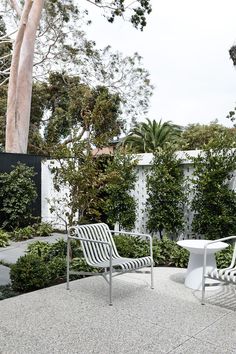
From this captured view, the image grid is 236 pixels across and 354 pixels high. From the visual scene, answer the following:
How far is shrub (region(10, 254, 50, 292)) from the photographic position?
411cm

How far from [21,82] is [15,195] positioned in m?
5.03

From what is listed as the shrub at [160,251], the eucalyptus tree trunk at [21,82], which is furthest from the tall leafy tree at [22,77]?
the shrub at [160,251]

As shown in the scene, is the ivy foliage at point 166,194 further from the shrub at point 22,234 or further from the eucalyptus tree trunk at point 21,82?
the eucalyptus tree trunk at point 21,82

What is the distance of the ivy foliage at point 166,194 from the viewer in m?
5.96

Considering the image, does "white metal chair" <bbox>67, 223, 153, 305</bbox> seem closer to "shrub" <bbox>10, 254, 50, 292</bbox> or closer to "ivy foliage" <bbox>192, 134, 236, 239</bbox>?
"shrub" <bbox>10, 254, 50, 292</bbox>

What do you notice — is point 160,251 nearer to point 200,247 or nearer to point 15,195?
point 200,247

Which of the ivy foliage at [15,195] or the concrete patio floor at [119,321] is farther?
the ivy foliage at [15,195]

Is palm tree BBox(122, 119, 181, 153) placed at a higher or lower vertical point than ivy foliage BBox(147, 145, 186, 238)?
higher

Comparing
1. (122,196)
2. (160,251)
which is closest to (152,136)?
(122,196)

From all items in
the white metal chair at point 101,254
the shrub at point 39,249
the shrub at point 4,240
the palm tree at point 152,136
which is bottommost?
the shrub at point 4,240

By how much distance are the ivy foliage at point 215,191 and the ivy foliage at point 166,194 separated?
370mm

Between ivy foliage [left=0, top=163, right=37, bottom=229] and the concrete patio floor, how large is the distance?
4.18 metres

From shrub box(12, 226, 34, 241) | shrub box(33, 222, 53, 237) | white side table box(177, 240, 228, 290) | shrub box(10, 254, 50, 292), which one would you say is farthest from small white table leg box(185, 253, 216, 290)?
shrub box(33, 222, 53, 237)

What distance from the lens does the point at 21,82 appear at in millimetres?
11492
